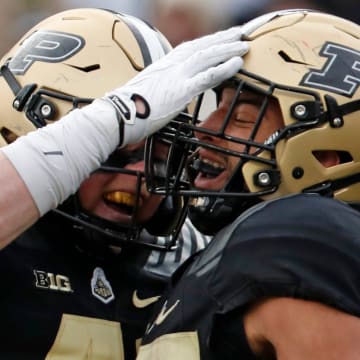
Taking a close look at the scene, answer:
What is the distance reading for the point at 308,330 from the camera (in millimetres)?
1078

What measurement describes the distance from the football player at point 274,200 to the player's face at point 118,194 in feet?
0.21

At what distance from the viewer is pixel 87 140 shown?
1.39 metres

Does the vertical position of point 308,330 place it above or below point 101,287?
above

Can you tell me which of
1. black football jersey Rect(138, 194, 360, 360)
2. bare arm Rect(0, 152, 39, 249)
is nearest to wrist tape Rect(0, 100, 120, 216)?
bare arm Rect(0, 152, 39, 249)

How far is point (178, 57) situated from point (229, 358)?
610mm

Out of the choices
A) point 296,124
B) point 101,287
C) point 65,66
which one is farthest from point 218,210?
point 65,66

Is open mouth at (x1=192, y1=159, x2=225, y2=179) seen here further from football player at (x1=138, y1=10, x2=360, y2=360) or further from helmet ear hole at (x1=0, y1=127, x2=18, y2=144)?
helmet ear hole at (x1=0, y1=127, x2=18, y2=144)

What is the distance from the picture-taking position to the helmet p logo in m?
1.78

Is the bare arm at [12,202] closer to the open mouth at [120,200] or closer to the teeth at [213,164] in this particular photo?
the teeth at [213,164]

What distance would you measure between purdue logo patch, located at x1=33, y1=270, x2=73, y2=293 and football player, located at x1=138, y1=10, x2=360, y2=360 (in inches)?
11.3

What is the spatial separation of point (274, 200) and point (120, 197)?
63 cm

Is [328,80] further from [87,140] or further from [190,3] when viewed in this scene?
[190,3]

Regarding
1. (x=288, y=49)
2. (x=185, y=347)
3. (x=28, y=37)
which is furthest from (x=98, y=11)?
(x=185, y=347)

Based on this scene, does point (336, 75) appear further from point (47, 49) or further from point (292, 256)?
point (47, 49)
